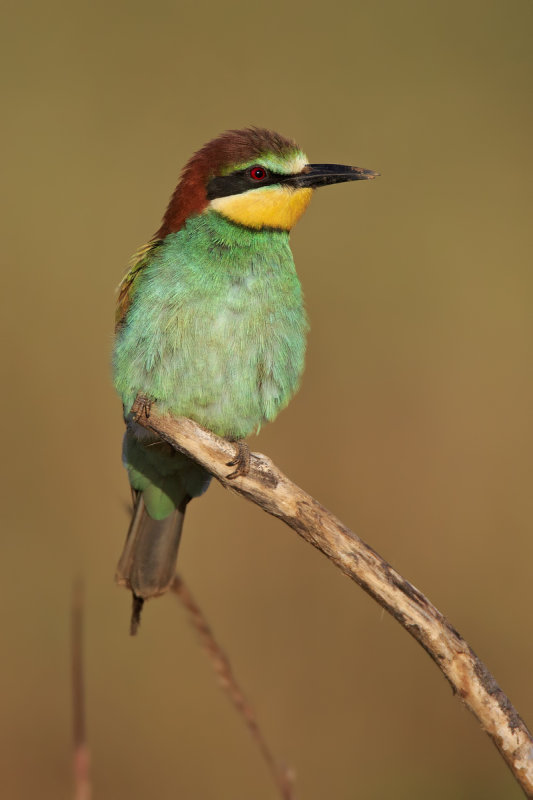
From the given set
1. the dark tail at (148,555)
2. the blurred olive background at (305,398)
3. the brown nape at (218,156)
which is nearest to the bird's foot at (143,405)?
the dark tail at (148,555)

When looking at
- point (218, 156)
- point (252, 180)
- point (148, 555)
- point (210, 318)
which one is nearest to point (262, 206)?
point (252, 180)

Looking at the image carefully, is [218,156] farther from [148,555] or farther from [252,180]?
[148,555]

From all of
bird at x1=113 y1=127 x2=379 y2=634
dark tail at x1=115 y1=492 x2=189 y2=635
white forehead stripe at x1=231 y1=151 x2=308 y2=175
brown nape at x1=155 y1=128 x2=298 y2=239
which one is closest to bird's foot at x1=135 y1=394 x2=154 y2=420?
bird at x1=113 y1=127 x2=379 y2=634

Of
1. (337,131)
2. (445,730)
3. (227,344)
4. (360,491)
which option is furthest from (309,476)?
(337,131)

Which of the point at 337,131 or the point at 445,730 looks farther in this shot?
the point at 337,131

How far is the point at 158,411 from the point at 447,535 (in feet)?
4.94

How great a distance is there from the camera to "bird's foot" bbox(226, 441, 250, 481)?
72.3 inches

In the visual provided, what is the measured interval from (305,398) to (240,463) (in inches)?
61.2

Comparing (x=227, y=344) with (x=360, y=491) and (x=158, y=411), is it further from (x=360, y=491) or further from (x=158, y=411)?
(x=360, y=491)

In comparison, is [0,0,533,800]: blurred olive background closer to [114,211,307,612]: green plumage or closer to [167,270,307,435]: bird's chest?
[114,211,307,612]: green plumage

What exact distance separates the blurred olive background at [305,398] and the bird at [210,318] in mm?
694

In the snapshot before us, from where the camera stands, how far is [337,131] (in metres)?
3.96

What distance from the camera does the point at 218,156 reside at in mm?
2312

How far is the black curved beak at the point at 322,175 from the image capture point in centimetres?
233
